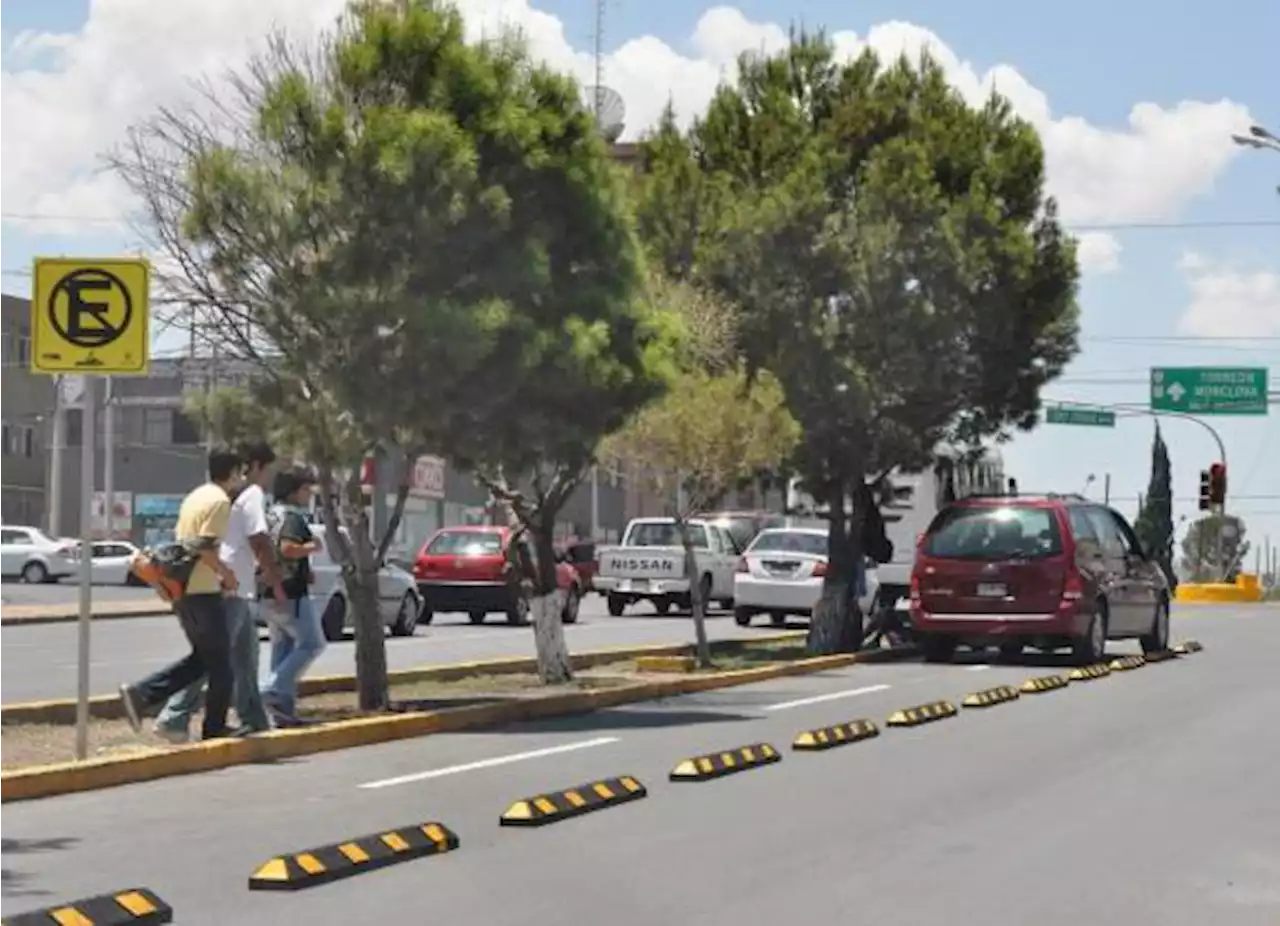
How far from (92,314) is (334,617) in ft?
52.1

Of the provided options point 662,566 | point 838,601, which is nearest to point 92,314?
point 838,601

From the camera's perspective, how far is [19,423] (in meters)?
77.3

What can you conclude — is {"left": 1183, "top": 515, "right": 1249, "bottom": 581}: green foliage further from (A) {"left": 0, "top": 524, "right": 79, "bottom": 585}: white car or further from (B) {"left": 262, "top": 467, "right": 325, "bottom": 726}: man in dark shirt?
(B) {"left": 262, "top": 467, "right": 325, "bottom": 726}: man in dark shirt

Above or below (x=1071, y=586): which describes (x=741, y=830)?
below

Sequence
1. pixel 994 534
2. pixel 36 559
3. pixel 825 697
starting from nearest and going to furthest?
pixel 825 697 < pixel 994 534 < pixel 36 559

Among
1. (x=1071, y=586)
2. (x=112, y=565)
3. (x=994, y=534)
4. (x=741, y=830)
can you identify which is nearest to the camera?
(x=741, y=830)

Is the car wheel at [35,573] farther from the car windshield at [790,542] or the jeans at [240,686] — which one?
the jeans at [240,686]

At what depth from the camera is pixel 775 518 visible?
145 ft

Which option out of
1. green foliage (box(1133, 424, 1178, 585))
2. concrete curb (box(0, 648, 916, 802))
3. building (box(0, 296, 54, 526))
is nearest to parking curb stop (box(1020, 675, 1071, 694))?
concrete curb (box(0, 648, 916, 802))

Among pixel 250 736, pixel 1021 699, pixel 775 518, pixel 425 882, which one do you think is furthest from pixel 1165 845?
pixel 775 518

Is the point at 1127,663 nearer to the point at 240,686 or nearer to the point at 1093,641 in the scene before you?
the point at 1093,641

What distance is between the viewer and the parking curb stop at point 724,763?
1266 centimetres

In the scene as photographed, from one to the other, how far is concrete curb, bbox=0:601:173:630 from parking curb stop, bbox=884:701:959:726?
66.9 feet

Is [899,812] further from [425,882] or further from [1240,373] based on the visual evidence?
[1240,373]
